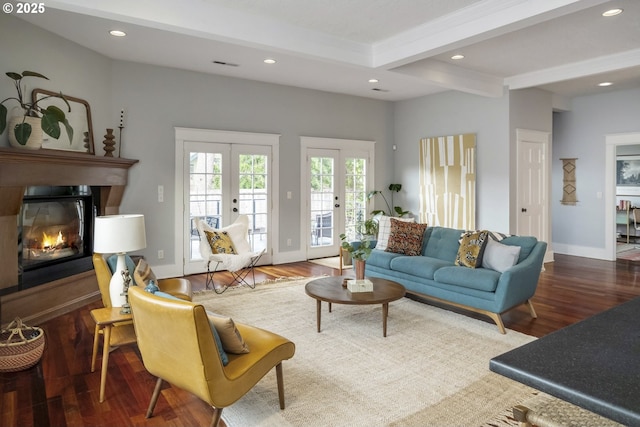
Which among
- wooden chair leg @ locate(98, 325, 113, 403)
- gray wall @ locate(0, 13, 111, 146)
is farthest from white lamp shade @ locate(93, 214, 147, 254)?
gray wall @ locate(0, 13, 111, 146)

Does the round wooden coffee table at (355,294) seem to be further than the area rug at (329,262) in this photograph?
No

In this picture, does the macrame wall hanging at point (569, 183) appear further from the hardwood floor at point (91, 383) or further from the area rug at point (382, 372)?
the area rug at point (382, 372)

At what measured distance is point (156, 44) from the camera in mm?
4824

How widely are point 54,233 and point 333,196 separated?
4414 millimetres

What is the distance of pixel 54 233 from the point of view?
462 cm

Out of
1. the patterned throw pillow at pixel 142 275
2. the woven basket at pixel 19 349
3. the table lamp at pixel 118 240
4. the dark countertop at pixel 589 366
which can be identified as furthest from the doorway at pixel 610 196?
the woven basket at pixel 19 349

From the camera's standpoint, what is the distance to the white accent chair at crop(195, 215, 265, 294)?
5.30 meters

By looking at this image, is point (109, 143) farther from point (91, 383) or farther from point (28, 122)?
point (91, 383)

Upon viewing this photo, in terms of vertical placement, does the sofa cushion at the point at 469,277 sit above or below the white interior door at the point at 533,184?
below

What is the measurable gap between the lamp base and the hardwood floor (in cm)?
Answer: 53

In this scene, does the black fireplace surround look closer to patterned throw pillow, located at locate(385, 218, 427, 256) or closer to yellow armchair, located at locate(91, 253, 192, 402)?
yellow armchair, located at locate(91, 253, 192, 402)

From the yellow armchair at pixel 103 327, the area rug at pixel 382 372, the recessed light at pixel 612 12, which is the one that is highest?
the recessed light at pixel 612 12

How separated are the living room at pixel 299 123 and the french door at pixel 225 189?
0.71ft

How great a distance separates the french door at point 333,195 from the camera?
739cm
